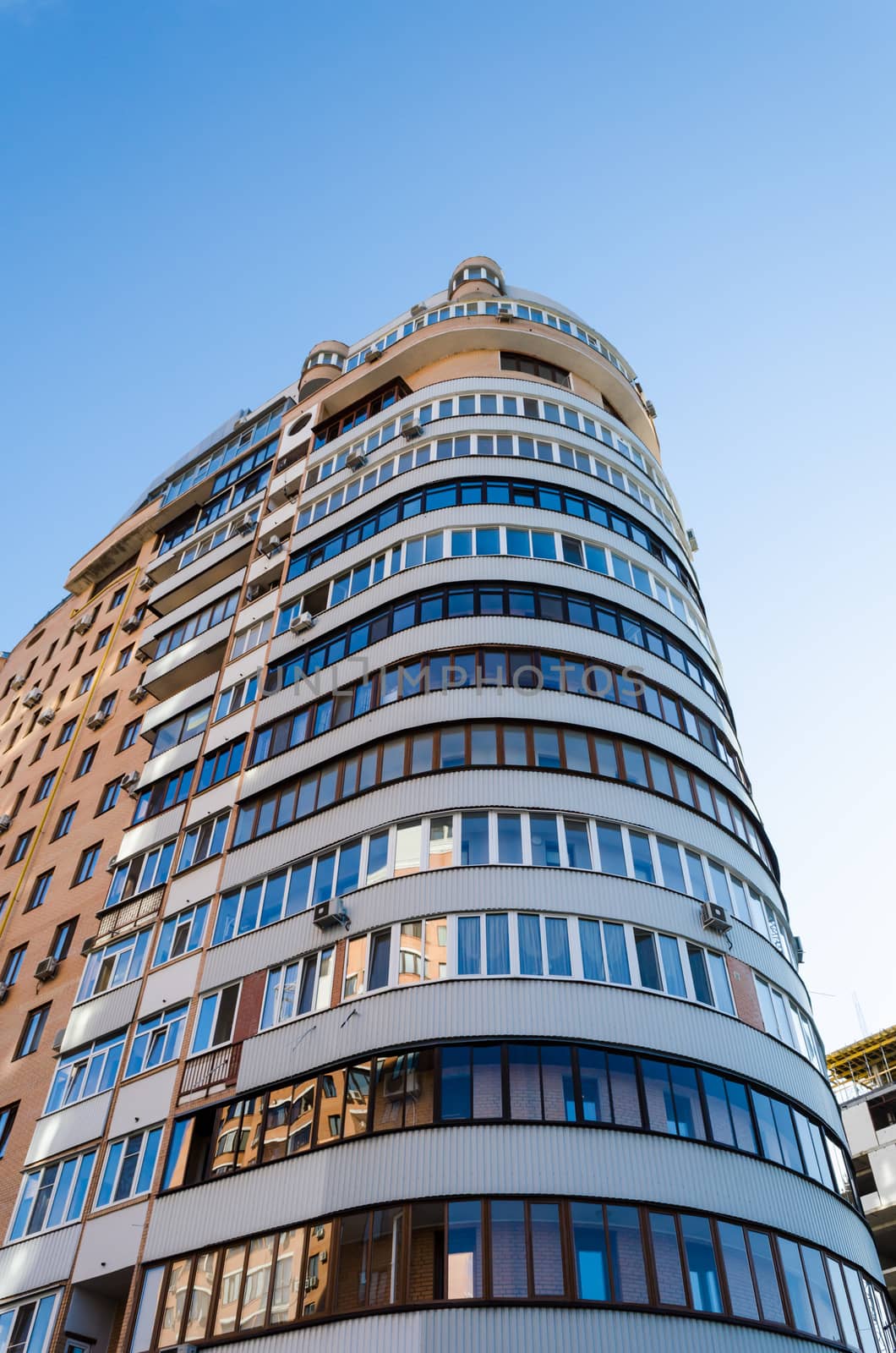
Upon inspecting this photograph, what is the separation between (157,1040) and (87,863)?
10.5m

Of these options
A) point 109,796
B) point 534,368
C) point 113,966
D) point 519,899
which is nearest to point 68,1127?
point 113,966

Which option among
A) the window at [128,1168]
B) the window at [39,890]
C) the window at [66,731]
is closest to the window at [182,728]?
the window at [39,890]

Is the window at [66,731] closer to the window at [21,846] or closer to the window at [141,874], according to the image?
the window at [21,846]

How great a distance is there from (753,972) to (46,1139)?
17.3 metres

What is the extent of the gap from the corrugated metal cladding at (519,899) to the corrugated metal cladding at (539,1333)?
22.5ft

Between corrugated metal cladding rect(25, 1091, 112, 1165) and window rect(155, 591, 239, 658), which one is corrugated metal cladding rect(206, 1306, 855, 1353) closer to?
corrugated metal cladding rect(25, 1091, 112, 1165)

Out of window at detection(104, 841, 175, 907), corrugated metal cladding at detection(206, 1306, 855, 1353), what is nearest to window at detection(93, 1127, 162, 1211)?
window at detection(104, 841, 175, 907)

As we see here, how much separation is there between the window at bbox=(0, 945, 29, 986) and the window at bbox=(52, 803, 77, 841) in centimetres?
419

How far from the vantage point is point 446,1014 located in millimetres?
18812

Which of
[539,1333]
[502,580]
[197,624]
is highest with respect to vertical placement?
[197,624]

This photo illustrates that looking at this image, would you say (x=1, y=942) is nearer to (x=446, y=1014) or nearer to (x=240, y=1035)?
(x=240, y=1035)

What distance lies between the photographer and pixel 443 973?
19.5 meters

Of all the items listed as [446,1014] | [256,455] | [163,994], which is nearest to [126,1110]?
[163,994]

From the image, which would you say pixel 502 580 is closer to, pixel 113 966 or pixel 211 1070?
pixel 211 1070
